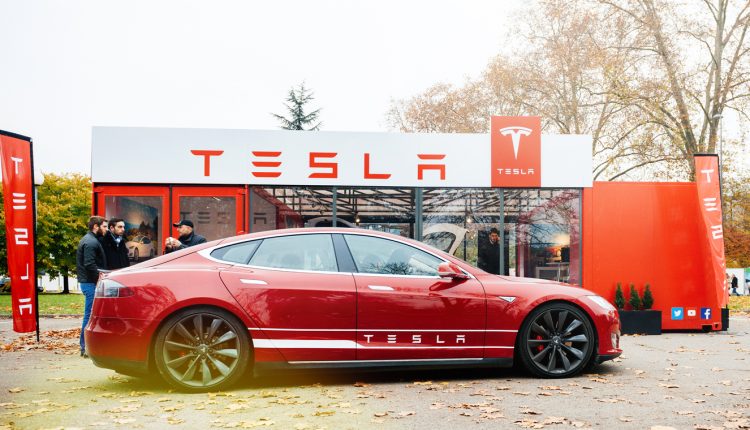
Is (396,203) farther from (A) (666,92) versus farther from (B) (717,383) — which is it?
(A) (666,92)

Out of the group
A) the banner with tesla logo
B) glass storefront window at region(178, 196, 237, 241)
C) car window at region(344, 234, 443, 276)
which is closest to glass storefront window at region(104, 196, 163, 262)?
glass storefront window at region(178, 196, 237, 241)

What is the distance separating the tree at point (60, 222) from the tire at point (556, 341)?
2045 inches

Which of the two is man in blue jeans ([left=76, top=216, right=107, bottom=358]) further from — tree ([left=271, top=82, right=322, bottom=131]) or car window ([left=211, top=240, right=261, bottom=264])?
tree ([left=271, top=82, right=322, bottom=131])

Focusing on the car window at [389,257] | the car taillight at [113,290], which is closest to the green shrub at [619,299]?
the car window at [389,257]

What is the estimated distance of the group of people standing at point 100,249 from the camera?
944cm

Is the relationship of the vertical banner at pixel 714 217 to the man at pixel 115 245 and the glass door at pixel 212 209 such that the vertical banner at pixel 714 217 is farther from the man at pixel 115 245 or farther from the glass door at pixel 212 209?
the man at pixel 115 245

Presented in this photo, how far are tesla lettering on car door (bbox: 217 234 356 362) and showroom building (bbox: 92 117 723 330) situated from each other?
569 centimetres

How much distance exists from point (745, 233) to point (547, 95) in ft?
31.0

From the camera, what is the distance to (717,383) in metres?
7.33

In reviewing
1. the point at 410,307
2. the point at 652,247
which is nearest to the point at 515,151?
the point at 652,247

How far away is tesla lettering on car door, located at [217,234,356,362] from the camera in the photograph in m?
6.80

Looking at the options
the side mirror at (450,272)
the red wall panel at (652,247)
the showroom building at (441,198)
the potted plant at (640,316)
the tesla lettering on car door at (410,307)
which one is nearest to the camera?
the tesla lettering on car door at (410,307)

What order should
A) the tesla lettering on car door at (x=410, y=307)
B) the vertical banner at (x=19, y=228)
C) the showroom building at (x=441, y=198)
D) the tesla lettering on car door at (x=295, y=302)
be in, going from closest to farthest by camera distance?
the tesla lettering on car door at (x=295, y=302) < the tesla lettering on car door at (x=410, y=307) < the vertical banner at (x=19, y=228) < the showroom building at (x=441, y=198)

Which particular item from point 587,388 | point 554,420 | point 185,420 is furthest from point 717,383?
point 185,420
